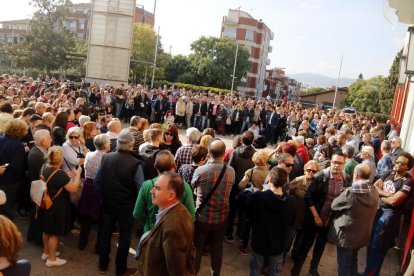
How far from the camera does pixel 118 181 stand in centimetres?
404

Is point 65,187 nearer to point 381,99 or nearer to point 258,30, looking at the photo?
point 381,99

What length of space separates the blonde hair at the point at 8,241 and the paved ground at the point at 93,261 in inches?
93.4

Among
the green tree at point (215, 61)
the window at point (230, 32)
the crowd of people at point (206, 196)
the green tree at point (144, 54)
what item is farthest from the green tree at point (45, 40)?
the window at point (230, 32)

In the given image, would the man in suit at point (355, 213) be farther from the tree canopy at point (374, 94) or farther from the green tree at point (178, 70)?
the green tree at point (178, 70)

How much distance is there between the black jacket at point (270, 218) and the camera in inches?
150

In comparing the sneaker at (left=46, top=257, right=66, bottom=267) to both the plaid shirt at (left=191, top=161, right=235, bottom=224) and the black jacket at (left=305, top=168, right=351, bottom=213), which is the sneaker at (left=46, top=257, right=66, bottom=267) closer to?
the plaid shirt at (left=191, top=161, right=235, bottom=224)

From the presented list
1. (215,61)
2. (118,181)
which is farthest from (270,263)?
(215,61)

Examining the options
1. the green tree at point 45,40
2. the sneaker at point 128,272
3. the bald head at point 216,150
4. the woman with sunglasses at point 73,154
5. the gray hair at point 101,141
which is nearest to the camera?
the bald head at point 216,150

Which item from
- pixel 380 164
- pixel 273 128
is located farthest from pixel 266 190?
pixel 273 128

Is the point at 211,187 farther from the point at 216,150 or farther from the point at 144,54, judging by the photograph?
the point at 144,54

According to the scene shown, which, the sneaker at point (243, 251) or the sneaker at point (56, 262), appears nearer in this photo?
the sneaker at point (56, 262)

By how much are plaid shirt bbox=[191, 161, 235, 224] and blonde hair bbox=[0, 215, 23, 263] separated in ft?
6.85

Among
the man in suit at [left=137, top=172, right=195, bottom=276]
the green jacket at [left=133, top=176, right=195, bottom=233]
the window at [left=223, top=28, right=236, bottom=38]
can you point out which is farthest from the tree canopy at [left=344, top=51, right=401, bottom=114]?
the man in suit at [left=137, top=172, right=195, bottom=276]

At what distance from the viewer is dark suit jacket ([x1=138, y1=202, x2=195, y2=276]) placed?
2.43m
